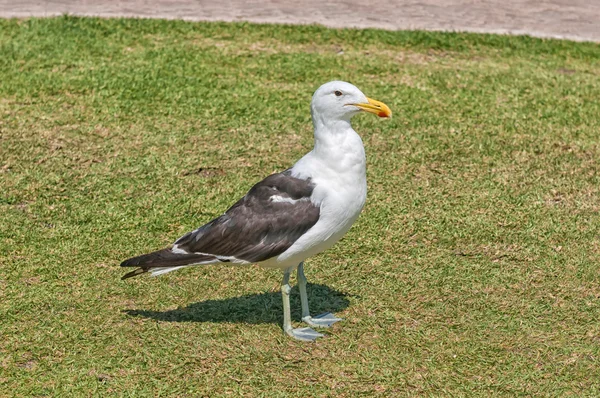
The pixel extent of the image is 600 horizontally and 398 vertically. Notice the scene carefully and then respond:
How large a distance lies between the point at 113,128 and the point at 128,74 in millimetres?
1191

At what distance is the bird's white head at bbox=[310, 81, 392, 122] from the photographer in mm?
5566

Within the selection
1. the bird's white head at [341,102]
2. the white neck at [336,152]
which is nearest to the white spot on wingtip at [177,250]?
the white neck at [336,152]

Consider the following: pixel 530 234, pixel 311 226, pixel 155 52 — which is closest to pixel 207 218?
pixel 311 226

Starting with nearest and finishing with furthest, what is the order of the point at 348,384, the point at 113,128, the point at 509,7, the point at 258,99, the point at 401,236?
the point at 348,384 < the point at 401,236 < the point at 113,128 < the point at 258,99 < the point at 509,7

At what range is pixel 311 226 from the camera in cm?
555

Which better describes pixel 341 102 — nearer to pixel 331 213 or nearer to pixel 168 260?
pixel 331 213

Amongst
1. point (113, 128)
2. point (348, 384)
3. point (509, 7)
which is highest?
point (509, 7)

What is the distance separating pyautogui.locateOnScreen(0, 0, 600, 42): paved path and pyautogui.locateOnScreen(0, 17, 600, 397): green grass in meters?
0.40

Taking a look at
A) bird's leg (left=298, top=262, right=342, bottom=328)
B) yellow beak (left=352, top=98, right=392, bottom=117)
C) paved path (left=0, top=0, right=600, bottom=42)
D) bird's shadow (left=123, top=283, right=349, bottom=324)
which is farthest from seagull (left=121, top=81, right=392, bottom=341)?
paved path (left=0, top=0, right=600, bottom=42)

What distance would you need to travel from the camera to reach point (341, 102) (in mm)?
5578

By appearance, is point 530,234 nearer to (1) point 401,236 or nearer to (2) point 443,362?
(1) point 401,236

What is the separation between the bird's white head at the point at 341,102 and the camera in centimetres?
557

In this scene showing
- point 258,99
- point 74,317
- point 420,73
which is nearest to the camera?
point 74,317

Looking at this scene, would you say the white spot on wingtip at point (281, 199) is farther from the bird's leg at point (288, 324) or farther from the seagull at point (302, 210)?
the bird's leg at point (288, 324)
